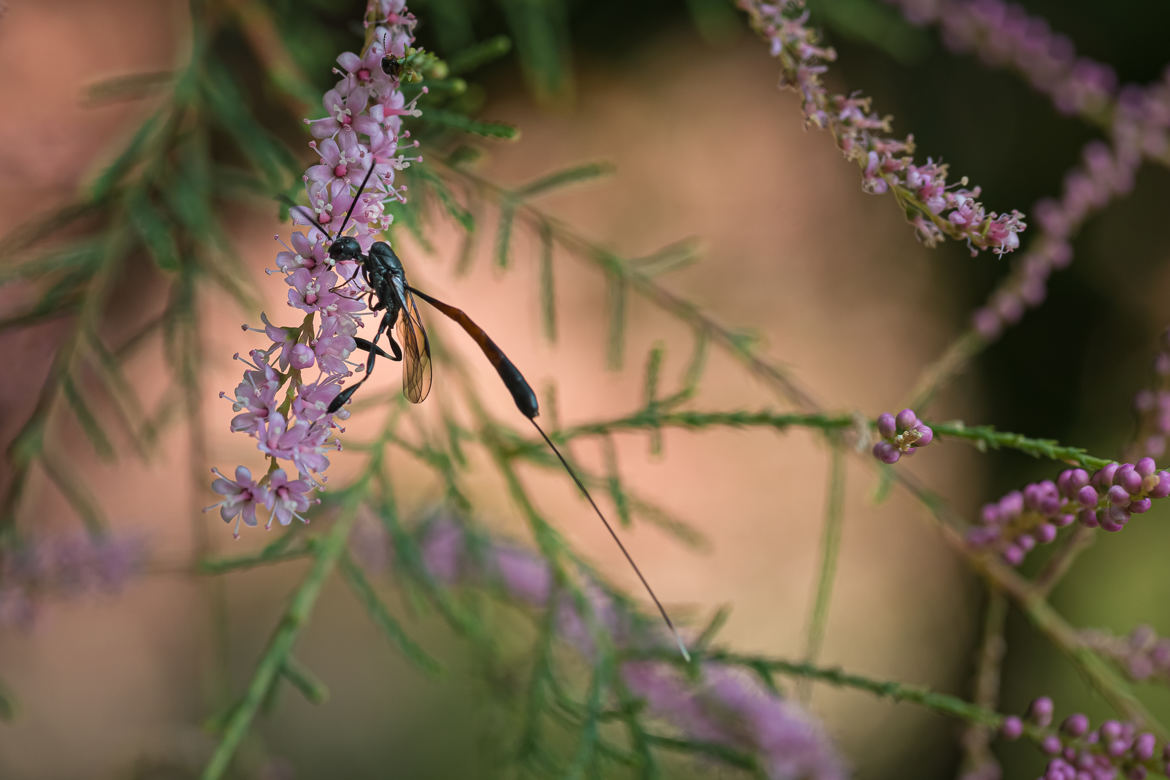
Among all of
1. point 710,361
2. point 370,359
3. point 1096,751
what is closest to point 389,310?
point 370,359

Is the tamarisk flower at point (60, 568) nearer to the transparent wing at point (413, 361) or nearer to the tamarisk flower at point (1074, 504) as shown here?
the transparent wing at point (413, 361)

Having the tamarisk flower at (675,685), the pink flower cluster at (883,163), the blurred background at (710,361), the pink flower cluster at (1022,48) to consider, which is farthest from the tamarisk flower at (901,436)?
the blurred background at (710,361)

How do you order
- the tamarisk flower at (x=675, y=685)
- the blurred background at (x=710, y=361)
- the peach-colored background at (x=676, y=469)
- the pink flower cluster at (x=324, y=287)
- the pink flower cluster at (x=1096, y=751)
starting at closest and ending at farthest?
the pink flower cluster at (x=324, y=287) < the pink flower cluster at (x=1096, y=751) < the tamarisk flower at (x=675, y=685) < the blurred background at (x=710, y=361) < the peach-colored background at (x=676, y=469)

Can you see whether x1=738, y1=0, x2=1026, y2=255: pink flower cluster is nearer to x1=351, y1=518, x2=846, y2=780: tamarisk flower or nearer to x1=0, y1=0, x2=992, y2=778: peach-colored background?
x1=351, y1=518, x2=846, y2=780: tamarisk flower

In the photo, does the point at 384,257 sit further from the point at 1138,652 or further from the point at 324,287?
the point at 1138,652

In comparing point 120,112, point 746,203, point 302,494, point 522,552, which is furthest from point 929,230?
point 746,203
